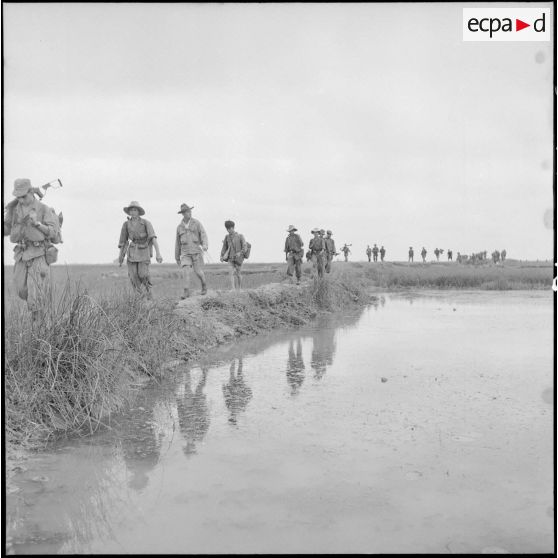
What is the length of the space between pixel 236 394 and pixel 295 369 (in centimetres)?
144

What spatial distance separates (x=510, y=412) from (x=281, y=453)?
7.36 ft

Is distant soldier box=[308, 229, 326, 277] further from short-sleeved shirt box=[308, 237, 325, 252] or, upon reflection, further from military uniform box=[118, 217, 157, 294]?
military uniform box=[118, 217, 157, 294]

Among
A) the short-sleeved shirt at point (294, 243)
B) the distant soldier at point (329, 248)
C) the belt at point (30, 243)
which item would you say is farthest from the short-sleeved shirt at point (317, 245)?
the belt at point (30, 243)

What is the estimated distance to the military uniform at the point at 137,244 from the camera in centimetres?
961

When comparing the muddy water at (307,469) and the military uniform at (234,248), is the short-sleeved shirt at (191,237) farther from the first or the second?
the muddy water at (307,469)

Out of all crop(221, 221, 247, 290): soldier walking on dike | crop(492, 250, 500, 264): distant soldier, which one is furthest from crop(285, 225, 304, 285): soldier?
crop(492, 250, 500, 264): distant soldier

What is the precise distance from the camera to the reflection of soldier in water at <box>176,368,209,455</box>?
4.63 meters

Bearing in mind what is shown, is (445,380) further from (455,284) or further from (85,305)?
(455,284)

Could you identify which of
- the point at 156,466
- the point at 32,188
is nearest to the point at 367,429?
the point at 156,466

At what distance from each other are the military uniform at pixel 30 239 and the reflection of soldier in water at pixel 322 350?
3.24 m

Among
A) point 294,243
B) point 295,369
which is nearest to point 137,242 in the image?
point 295,369

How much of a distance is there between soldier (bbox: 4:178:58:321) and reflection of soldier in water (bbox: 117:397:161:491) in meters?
2.04

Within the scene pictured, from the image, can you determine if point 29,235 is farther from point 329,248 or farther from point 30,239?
point 329,248

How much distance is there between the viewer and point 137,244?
9.66m
